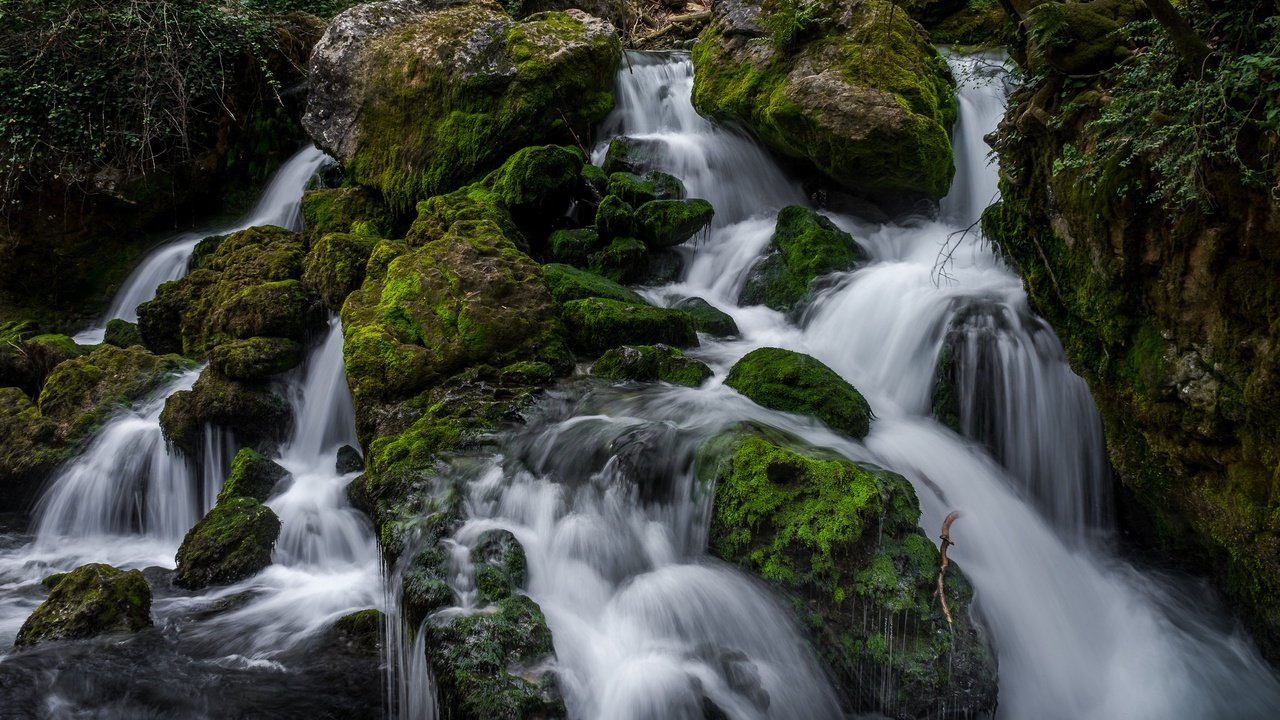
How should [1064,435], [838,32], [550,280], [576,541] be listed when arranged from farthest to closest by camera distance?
[838,32] < [550,280] < [1064,435] < [576,541]

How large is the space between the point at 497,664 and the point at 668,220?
599cm

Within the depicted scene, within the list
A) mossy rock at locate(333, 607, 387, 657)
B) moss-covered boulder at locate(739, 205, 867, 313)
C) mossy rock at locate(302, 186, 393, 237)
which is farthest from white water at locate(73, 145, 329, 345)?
mossy rock at locate(333, 607, 387, 657)

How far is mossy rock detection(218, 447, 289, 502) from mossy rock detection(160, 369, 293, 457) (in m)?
0.57

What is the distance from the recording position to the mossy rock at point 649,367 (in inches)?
245

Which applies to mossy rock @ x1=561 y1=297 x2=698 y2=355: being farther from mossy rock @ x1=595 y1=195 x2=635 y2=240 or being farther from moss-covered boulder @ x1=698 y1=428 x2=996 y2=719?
moss-covered boulder @ x1=698 y1=428 x2=996 y2=719

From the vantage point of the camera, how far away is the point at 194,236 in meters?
11.5

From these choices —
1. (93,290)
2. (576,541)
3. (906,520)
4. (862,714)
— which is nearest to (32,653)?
(576,541)

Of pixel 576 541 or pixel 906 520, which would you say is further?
pixel 576 541

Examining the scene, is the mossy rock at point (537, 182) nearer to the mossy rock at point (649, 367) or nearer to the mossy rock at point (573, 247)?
the mossy rock at point (573, 247)

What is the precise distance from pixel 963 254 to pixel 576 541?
552cm

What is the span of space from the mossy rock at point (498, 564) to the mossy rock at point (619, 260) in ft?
14.7

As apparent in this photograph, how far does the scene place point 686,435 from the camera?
4.97 metres

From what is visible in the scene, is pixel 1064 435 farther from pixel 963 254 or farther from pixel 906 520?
pixel 963 254

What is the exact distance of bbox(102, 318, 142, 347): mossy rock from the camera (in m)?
8.84
